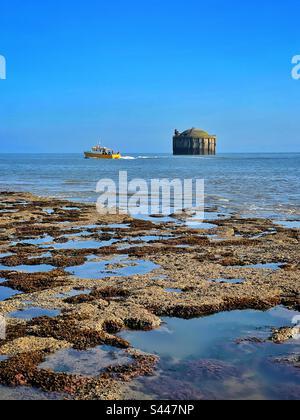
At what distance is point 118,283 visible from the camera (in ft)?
39.5

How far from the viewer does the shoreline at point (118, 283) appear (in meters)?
7.53

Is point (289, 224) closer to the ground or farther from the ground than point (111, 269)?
farther from the ground

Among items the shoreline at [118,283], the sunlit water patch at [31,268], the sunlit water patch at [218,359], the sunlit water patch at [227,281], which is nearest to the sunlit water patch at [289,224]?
the shoreline at [118,283]

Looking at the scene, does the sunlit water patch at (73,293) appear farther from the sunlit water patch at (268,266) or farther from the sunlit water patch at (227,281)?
the sunlit water patch at (268,266)

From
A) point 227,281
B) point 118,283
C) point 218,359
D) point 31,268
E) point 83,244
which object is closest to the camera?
point 218,359

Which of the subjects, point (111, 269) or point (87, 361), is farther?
point (111, 269)

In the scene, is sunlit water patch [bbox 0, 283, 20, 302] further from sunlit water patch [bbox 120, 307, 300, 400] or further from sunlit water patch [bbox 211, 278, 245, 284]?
sunlit water patch [bbox 211, 278, 245, 284]


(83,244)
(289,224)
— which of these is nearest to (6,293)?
(83,244)

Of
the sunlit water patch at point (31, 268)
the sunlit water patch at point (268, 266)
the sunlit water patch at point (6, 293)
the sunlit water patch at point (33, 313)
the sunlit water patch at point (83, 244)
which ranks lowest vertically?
the sunlit water patch at point (33, 313)

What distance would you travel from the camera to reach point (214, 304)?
10.3m

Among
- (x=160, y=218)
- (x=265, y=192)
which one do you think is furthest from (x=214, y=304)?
(x=265, y=192)

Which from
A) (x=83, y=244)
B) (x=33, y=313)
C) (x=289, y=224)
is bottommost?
(x=33, y=313)

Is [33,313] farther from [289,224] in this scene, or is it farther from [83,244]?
[289,224]

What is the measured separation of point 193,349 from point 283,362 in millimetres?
1465
